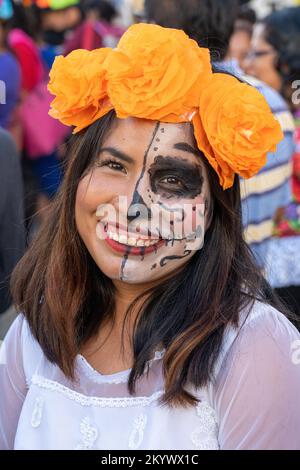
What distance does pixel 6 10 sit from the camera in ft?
16.5

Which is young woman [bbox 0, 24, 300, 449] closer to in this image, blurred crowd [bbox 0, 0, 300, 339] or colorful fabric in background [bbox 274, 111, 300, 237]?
blurred crowd [bbox 0, 0, 300, 339]

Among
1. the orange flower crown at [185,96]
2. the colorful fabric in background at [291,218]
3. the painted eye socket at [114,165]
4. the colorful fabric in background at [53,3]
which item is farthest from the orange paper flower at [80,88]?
the colorful fabric in background at [53,3]

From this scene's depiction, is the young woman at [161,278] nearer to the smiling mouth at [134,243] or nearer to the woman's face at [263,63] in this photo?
the smiling mouth at [134,243]

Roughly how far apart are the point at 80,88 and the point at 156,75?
20cm

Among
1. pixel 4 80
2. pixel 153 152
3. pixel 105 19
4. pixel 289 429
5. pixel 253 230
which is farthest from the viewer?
pixel 105 19

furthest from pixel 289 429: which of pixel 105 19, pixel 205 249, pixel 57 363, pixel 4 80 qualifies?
pixel 105 19

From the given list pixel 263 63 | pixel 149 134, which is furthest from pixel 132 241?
pixel 263 63

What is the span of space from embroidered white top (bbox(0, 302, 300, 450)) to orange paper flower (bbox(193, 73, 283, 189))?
1.16ft

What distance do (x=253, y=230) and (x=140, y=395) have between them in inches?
63.4

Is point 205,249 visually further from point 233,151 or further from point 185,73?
point 185,73

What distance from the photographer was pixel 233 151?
1944 millimetres

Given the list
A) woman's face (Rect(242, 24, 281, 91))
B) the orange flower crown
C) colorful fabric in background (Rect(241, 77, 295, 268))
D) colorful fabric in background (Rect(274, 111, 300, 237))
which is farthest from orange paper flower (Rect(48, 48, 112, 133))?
woman's face (Rect(242, 24, 281, 91))

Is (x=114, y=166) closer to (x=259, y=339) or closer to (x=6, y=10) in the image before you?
(x=259, y=339)

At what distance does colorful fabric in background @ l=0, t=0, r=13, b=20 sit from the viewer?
4.84 meters
